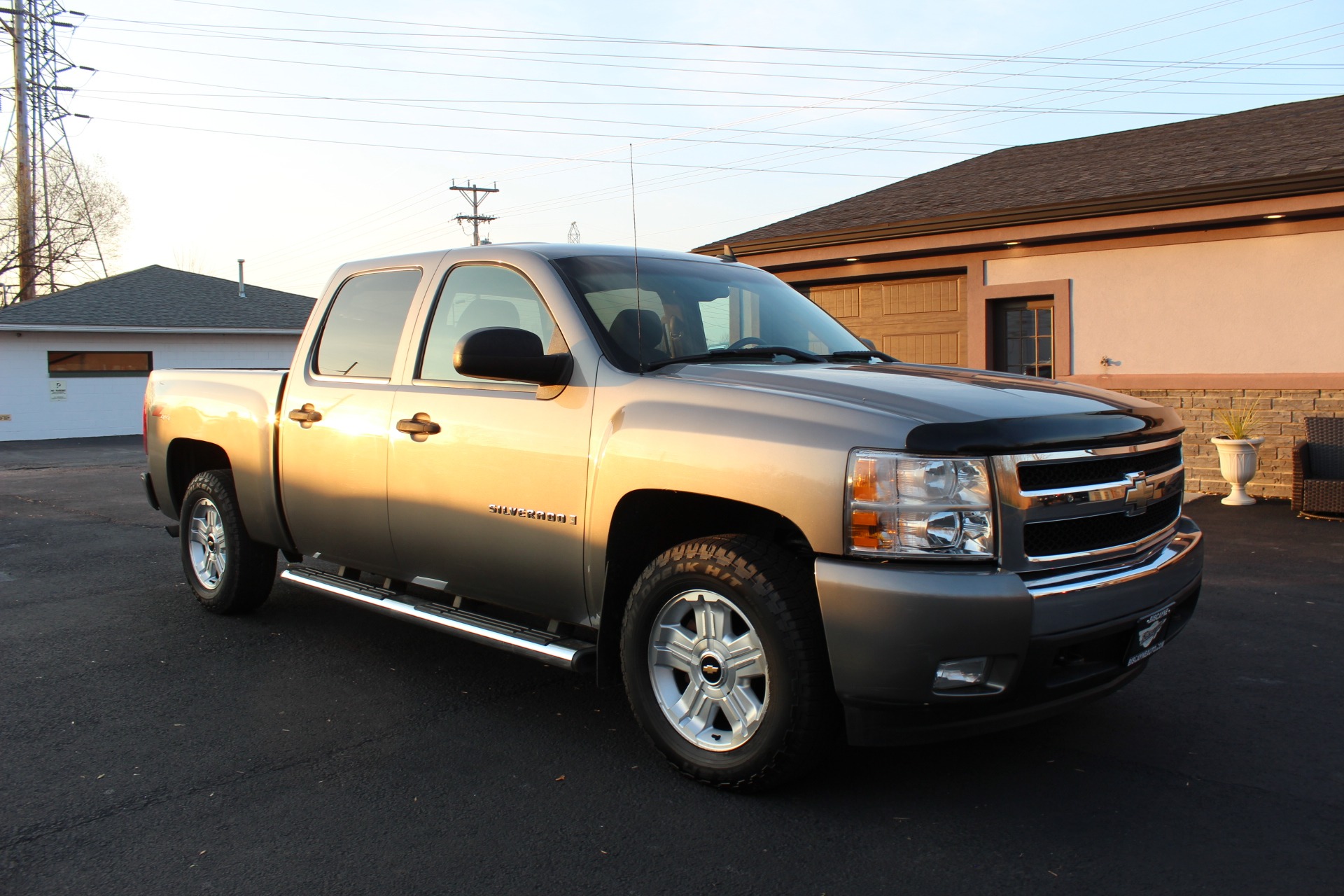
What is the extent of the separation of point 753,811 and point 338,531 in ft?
8.53

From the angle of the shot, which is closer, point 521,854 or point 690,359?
point 521,854

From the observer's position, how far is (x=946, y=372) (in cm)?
417

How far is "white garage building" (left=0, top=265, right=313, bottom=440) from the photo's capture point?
27.2 meters

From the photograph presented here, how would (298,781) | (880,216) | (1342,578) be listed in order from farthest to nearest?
(880,216) → (1342,578) → (298,781)

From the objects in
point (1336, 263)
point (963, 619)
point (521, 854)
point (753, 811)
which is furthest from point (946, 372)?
point (1336, 263)

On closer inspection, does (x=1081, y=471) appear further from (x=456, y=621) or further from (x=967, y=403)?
(x=456, y=621)

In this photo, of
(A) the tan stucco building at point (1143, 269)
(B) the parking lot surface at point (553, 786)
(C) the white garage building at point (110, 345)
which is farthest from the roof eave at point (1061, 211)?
(C) the white garage building at point (110, 345)

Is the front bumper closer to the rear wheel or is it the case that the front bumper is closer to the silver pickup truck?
the silver pickup truck

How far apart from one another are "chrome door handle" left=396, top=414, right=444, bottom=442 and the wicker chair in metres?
8.64

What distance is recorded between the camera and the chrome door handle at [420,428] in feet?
14.5

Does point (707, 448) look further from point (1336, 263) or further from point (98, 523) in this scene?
point (1336, 263)

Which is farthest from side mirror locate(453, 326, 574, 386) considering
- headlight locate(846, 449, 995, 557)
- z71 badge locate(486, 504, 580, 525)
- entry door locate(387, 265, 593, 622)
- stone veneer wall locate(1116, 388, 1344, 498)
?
stone veneer wall locate(1116, 388, 1344, 498)

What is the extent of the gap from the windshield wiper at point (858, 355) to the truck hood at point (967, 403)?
1.01 feet

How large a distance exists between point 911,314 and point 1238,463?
4.89 metres
